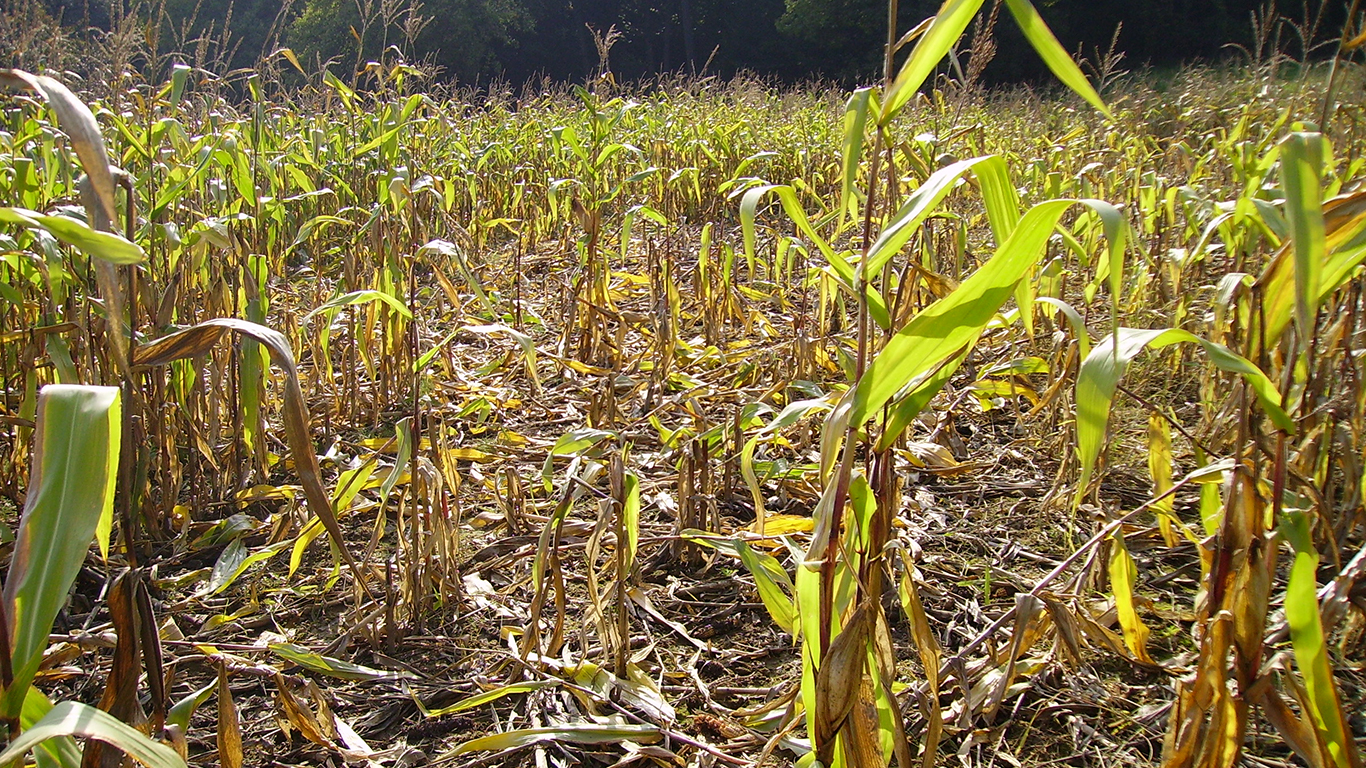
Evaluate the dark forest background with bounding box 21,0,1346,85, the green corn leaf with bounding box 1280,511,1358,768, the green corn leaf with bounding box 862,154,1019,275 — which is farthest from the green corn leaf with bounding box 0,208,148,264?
the dark forest background with bounding box 21,0,1346,85

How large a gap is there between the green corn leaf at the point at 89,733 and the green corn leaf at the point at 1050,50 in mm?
726

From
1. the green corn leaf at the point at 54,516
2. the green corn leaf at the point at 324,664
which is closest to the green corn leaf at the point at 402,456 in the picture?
the green corn leaf at the point at 324,664

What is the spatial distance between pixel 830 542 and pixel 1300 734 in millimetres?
486

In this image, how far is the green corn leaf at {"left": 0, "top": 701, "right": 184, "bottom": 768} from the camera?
48cm

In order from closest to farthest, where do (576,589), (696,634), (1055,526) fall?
(696,634) < (576,589) < (1055,526)

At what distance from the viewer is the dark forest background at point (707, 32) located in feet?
57.9

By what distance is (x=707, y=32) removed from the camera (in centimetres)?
2375

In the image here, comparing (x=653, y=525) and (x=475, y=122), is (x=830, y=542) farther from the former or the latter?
(x=475, y=122)

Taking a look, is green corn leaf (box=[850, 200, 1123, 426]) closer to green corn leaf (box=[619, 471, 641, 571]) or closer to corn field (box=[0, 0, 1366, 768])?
corn field (box=[0, 0, 1366, 768])

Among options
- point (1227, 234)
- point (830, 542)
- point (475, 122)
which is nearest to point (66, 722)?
point (830, 542)

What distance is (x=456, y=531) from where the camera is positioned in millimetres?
1390

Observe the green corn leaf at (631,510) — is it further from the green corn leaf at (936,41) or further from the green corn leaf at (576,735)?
the green corn leaf at (936,41)

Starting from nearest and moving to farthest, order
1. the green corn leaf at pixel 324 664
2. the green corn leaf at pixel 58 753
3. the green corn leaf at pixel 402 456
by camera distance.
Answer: the green corn leaf at pixel 58 753
the green corn leaf at pixel 324 664
the green corn leaf at pixel 402 456

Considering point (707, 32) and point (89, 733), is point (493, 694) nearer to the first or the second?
point (89, 733)
